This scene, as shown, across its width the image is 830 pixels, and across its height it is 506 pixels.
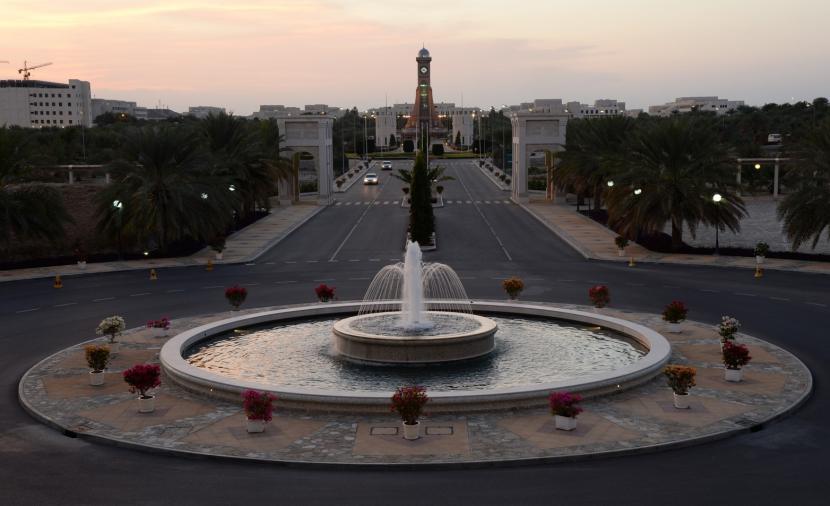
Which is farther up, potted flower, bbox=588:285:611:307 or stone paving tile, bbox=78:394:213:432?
potted flower, bbox=588:285:611:307

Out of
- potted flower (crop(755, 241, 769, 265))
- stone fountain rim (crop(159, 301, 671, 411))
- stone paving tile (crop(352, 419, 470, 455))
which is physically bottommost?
stone paving tile (crop(352, 419, 470, 455))

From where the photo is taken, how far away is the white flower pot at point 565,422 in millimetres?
16281

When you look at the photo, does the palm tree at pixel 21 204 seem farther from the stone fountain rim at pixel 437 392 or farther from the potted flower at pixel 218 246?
the stone fountain rim at pixel 437 392

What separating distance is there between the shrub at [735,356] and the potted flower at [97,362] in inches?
582

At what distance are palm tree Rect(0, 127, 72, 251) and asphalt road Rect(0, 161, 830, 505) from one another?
4.70 meters

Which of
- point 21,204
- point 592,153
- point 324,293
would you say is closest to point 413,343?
point 324,293

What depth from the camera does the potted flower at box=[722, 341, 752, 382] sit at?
1952 cm

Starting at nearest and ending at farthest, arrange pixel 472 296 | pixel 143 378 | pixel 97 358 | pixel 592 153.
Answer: pixel 143 378 < pixel 97 358 < pixel 472 296 < pixel 592 153

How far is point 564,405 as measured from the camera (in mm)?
16156

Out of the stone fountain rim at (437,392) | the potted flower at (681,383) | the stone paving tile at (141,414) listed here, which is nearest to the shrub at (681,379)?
the potted flower at (681,383)

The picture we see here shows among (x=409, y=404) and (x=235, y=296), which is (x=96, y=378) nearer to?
(x=235, y=296)

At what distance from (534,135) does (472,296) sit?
43.9 metres

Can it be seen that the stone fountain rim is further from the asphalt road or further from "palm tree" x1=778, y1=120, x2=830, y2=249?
"palm tree" x1=778, y1=120, x2=830, y2=249

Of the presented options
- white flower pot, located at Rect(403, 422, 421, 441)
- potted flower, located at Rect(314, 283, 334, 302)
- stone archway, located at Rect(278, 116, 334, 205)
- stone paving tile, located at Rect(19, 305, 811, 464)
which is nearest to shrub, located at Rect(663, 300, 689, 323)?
stone paving tile, located at Rect(19, 305, 811, 464)
